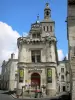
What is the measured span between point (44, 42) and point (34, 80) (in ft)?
28.2

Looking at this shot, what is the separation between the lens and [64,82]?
9238cm

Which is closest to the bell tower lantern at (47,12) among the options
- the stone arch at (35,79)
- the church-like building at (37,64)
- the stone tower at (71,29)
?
the church-like building at (37,64)

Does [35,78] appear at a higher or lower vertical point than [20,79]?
higher

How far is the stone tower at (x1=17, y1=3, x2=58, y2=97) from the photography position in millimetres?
49531

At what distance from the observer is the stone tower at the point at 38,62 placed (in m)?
49.5

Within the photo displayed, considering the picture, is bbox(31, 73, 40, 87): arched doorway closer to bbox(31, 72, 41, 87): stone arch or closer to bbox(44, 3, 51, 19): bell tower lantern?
bbox(31, 72, 41, 87): stone arch

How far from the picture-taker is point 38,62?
51.0 metres

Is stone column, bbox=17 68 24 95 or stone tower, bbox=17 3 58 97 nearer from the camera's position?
stone column, bbox=17 68 24 95

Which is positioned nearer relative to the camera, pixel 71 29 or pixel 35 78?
pixel 71 29

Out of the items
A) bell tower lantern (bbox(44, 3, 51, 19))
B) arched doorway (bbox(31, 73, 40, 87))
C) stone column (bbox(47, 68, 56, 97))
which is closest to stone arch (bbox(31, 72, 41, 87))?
arched doorway (bbox(31, 73, 40, 87))

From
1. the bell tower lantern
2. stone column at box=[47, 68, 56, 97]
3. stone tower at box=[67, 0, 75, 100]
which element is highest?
the bell tower lantern

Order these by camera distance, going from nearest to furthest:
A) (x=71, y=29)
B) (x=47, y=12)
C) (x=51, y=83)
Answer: (x=71, y=29) < (x=51, y=83) < (x=47, y=12)

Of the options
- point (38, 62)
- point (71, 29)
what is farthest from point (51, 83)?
point (71, 29)

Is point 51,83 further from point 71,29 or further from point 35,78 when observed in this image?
point 71,29
